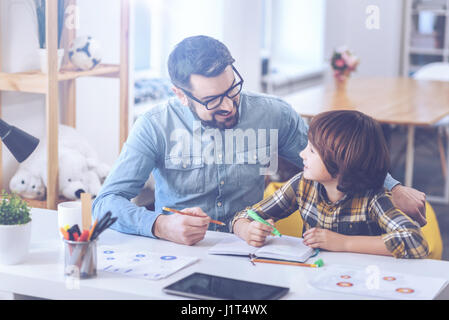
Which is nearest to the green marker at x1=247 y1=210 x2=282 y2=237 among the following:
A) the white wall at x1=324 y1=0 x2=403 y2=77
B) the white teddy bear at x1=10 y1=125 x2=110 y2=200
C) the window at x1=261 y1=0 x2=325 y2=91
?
the white teddy bear at x1=10 y1=125 x2=110 y2=200

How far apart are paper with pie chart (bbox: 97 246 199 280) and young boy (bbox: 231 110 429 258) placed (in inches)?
8.3

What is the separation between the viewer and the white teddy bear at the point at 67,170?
2.42 metres

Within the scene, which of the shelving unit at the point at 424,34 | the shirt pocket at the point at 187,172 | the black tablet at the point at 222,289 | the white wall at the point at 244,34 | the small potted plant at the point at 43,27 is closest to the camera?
the black tablet at the point at 222,289

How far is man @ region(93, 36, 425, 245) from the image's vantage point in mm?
1864

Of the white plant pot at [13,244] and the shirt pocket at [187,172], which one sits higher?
the shirt pocket at [187,172]

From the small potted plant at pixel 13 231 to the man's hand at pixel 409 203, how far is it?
89 centimetres

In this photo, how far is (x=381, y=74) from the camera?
19.2 ft

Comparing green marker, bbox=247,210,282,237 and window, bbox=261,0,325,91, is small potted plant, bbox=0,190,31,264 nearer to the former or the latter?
green marker, bbox=247,210,282,237

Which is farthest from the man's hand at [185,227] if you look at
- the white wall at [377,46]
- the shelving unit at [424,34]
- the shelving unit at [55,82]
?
the shelving unit at [424,34]

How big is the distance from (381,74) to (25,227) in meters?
4.80

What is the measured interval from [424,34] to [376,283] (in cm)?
595

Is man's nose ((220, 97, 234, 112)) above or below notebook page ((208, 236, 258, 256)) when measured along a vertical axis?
above

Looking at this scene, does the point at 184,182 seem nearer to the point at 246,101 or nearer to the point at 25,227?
the point at 246,101

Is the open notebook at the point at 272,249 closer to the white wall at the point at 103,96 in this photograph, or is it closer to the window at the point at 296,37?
the white wall at the point at 103,96
